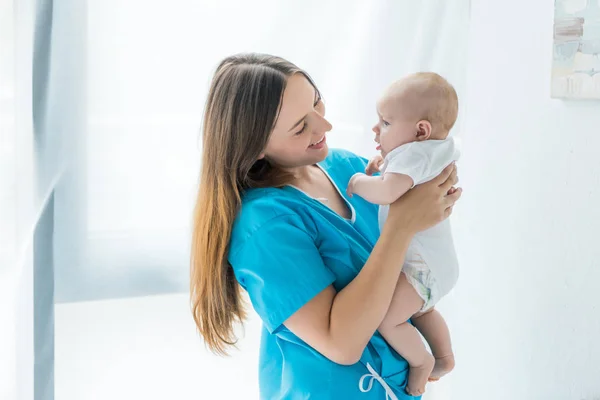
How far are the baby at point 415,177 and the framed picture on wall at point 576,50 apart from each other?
437 mm

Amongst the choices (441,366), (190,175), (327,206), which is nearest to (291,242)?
(327,206)

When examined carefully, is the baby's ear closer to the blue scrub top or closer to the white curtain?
the blue scrub top

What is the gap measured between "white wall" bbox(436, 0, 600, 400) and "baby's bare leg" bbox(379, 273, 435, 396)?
51 centimetres

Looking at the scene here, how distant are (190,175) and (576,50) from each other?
0.99m

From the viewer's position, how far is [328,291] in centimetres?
119

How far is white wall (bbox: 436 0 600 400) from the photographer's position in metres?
1.58

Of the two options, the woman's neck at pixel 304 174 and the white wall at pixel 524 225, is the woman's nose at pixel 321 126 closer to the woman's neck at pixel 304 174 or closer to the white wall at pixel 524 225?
the woman's neck at pixel 304 174

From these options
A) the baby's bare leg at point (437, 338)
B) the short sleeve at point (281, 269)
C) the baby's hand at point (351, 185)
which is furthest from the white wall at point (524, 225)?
the short sleeve at point (281, 269)

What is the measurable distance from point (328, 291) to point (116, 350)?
854 mm

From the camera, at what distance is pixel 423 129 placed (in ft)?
4.08

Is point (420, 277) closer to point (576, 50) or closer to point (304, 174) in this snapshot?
point (304, 174)

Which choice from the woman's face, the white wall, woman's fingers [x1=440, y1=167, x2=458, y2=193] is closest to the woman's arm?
woman's fingers [x1=440, y1=167, x2=458, y2=193]

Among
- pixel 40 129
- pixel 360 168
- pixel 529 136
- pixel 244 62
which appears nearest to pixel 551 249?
pixel 529 136

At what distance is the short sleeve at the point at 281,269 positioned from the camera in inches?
45.4
